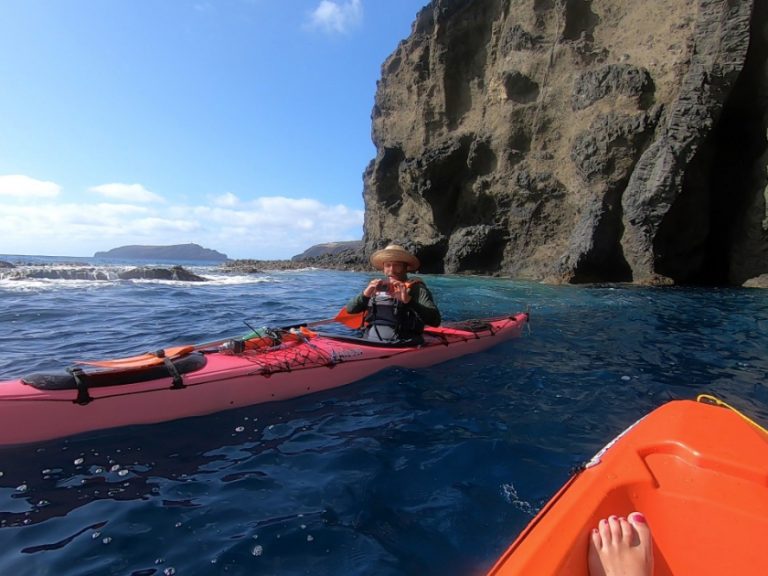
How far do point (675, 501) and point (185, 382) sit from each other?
373 centimetres

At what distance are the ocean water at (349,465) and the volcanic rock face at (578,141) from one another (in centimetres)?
1263

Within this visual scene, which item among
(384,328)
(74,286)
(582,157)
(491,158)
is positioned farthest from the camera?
(491,158)

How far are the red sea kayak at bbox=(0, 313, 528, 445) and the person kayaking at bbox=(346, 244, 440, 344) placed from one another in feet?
1.10

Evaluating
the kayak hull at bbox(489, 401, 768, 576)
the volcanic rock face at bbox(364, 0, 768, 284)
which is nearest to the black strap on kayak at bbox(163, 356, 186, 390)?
the kayak hull at bbox(489, 401, 768, 576)

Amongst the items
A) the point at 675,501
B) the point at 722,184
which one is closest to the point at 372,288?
the point at 675,501

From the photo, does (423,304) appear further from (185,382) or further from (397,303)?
(185,382)

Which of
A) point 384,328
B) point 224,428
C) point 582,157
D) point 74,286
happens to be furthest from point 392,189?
point 224,428

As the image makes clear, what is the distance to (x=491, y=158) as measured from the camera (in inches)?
1097

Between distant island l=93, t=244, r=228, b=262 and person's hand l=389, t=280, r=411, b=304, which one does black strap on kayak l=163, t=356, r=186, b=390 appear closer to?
person's hand l=389, t=280, r=411, b=304

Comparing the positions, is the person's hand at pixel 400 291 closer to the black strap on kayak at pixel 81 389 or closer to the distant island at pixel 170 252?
the black strap on kayak at pixel 81 389

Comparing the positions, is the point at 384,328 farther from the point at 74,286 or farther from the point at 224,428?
the point at 74,286

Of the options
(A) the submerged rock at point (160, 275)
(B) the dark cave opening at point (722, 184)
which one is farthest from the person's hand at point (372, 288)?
(A) the submerged rock at point (160, 275)

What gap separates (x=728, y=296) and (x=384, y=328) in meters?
13.5

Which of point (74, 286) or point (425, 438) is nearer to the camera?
point (425, 438)
